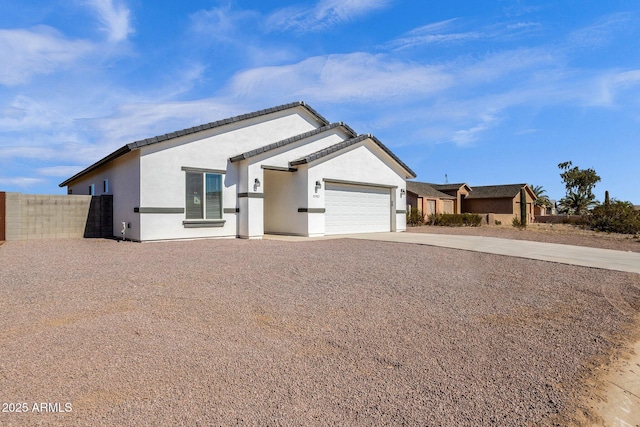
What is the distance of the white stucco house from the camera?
13.8 m

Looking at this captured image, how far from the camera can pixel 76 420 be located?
283 cm

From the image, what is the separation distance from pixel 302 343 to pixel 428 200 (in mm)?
33736

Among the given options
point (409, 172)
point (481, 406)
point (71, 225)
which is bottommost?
point (481, 406)

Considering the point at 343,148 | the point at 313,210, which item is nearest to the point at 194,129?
the point at 313,210

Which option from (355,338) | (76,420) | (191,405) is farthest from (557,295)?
(76,420)

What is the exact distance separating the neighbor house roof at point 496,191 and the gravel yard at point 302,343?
35.3 metres

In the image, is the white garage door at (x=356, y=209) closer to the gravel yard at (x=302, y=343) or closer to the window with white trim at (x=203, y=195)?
the window with white trim at (x=203, y=195)

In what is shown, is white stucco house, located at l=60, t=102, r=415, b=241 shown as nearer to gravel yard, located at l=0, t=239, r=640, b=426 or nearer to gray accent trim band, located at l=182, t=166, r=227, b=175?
gray accent trim band, located at l=182, t=166, r=227, b=175

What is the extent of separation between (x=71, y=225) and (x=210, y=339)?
1372 cm

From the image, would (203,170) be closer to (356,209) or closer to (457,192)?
(356,209)

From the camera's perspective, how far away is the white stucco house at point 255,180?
13.8 metres

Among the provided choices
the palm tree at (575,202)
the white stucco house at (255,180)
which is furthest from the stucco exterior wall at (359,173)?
the palm tree at (575,202)

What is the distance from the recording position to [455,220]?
2703 cm

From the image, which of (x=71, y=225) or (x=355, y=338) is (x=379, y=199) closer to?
(x=71, y=225)
